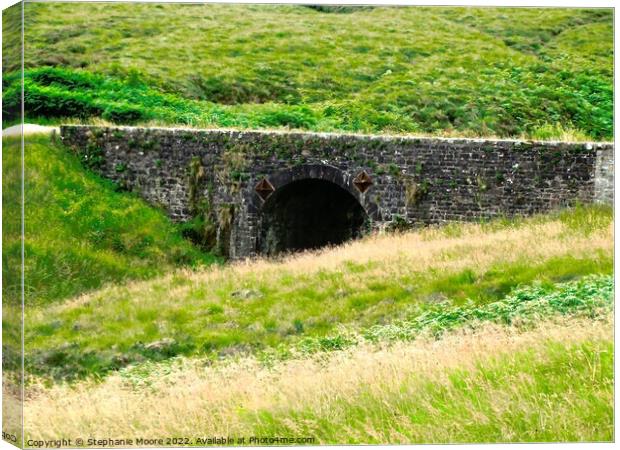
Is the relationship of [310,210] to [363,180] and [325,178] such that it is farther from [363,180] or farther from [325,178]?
[363,180]

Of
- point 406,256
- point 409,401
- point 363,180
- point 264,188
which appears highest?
point 363,180

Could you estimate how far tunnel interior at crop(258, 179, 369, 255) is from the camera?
2125 centimetres

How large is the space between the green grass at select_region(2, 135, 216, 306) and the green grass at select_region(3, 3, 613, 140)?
5.64 feet

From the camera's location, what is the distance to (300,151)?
2117 centimetres

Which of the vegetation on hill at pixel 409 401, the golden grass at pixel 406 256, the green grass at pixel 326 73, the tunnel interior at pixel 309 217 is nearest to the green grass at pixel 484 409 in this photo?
the vegetation on hill at pixel 409 401

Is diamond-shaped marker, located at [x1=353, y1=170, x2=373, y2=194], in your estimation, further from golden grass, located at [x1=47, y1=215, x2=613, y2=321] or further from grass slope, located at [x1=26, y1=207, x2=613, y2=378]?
grass slope, located at [x1=26, y1=207, x2=613, y2=378]

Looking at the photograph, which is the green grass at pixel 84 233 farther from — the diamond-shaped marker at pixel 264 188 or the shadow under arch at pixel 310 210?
the diamond-shaped marker at pixel 264 188

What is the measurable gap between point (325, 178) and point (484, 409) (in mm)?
11345

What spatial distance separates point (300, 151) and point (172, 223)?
3.17m

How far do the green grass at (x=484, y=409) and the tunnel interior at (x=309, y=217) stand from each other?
10.5 metres

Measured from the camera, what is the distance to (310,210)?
2198 cm

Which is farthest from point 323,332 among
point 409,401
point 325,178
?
point 325,178

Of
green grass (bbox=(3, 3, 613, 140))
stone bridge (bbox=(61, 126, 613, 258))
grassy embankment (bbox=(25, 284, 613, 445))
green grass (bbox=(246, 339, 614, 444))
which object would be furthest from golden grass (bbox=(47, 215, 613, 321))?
green grass (bbox=(246, 339, 614, 444))

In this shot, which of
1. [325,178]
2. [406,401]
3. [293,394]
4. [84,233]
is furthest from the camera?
[325,178]
